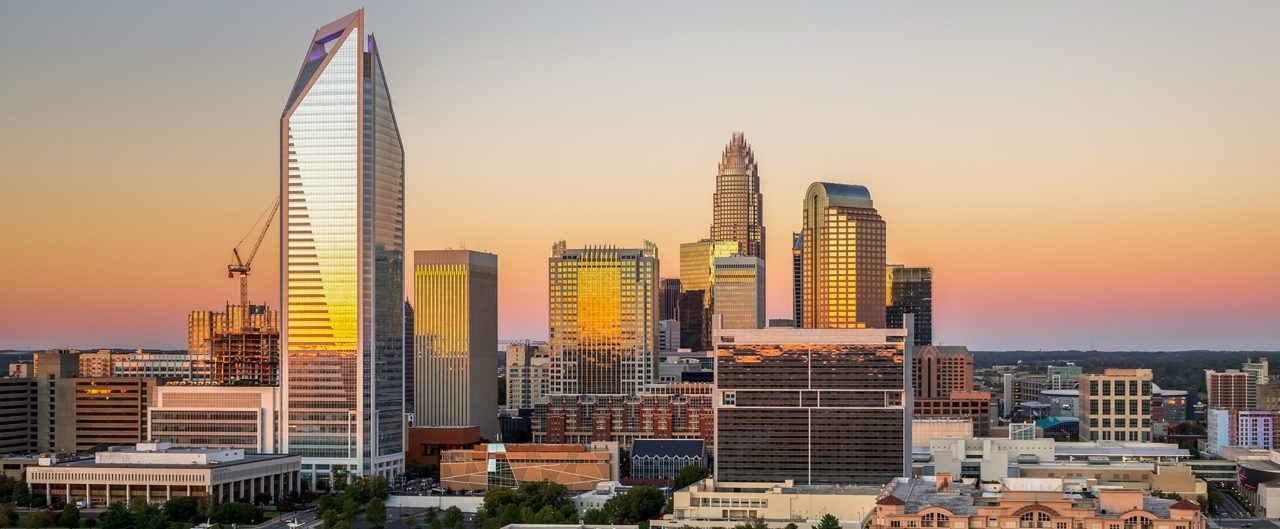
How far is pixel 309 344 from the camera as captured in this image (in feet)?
603

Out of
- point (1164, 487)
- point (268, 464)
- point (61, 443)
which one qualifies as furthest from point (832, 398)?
point (61, 443)

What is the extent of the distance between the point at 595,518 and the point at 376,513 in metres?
18.0

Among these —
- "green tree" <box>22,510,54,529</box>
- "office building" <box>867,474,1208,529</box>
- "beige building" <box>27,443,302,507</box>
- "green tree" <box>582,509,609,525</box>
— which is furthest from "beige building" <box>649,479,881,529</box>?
"green tree" <box>22,510,54,529</box>

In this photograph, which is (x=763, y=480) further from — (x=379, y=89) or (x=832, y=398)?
(x=379, y=89)

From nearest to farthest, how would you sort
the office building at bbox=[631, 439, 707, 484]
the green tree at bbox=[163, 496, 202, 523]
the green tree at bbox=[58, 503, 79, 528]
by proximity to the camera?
the green tree at bbox=[58, 503, 79, 528]
the green tree at bbox=[163, 496, 202, 523]
the office building at bbox=[631, 439, 707, 484]

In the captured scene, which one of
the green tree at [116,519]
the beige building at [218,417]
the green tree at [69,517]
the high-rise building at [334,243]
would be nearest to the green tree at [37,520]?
the green tree at [69,517]

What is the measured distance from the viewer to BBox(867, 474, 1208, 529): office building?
107438 mm

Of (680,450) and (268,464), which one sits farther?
(680,450)

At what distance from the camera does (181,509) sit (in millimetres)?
152250

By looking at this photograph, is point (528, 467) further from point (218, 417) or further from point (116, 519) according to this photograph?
point (116, 519)

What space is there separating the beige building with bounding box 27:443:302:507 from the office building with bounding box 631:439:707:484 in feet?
123

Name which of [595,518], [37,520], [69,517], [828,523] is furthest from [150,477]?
[828,523]

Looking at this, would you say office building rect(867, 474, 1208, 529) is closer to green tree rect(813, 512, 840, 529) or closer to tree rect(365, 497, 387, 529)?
green tree rect(813, 512, 840, 529)

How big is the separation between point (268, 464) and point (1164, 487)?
7637 cm
